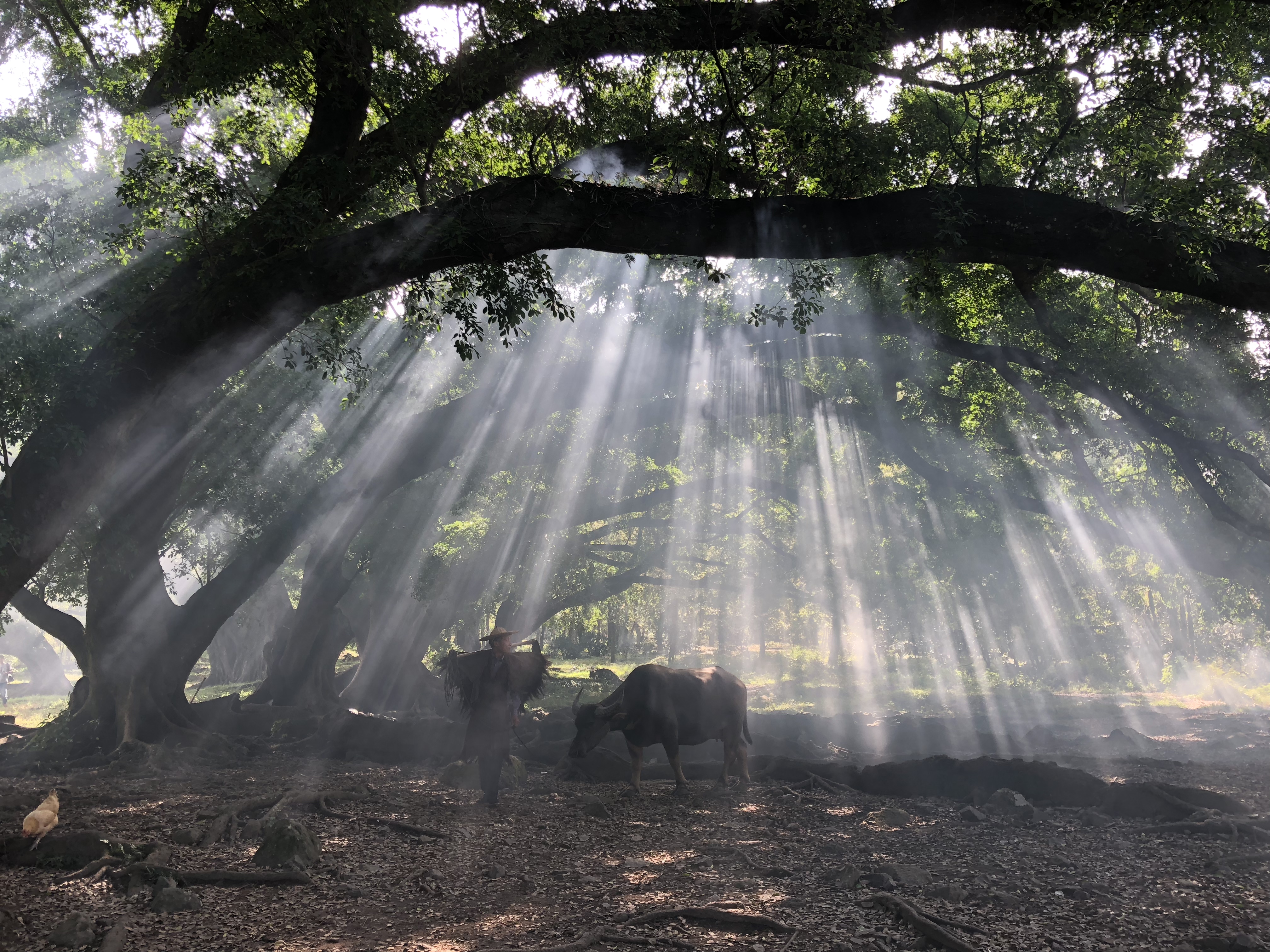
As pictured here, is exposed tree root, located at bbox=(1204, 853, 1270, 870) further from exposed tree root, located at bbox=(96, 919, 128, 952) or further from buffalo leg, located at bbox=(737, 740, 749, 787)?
exposed tree root, located at bbox=(96, 919, 128, 952)

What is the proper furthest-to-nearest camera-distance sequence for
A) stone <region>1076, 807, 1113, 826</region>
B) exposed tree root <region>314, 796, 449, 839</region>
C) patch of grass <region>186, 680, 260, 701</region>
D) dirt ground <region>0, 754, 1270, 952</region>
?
1. patch of grass <region>186, 680, 260, 701</region>
2. stone <region>1076, 807, 1113, 826</region>
3. exposed tree root <region>314, 796, 449, 839</region>
4. dirt ground <region>0, 754, 1270, 952</region>

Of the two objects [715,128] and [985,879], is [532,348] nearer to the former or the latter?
[715,128]

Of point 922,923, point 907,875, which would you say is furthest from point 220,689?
point 922,923

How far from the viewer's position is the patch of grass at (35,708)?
22.8 metres

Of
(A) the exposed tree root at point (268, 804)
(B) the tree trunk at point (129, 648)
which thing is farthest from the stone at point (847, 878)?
(B) the tree trunk at point (129, 648)

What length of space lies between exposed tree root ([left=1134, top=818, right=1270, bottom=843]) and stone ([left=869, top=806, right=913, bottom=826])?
2.26 meters

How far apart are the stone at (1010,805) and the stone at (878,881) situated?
11.6ft

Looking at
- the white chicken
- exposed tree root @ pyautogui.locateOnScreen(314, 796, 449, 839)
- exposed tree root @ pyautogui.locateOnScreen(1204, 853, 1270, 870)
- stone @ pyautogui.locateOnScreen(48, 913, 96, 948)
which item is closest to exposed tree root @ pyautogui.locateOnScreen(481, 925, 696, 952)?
stone @ pyautogui.locateOnScreen(48, 913, 96, 948)

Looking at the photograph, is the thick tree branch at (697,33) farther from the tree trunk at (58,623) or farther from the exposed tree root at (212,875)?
the tree trunk at (58,623)

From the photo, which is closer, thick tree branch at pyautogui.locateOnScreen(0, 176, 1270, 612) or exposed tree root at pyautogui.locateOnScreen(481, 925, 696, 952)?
exposed tree root at pyautogui.locateOnScreen(481, 925, 696, 952)

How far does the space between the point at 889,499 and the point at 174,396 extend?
2020 cm

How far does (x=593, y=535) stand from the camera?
26.7 meters

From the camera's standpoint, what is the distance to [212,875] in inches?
247

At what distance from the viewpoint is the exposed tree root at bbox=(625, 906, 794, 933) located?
555 centimetres
